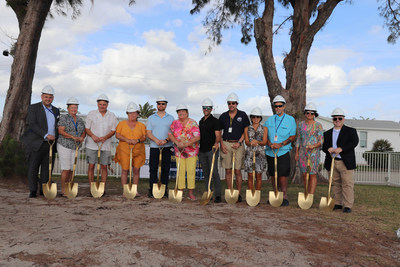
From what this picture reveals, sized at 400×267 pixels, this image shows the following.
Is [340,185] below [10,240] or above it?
above

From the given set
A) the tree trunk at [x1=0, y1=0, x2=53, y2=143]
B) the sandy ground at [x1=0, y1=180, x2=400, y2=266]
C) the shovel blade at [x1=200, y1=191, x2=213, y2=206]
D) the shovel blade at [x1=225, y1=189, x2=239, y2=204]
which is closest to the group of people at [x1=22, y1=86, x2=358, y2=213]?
the shovel blade at [x1=225, y1=189, x2=239, y2=204]

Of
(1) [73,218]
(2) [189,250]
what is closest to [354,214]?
(2) [189,250]

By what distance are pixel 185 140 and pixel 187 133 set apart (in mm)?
136

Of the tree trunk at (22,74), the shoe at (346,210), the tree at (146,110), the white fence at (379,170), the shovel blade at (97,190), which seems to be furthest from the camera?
the tree at (146,110)

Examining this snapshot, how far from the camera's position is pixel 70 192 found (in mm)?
6891

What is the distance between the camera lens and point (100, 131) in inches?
278

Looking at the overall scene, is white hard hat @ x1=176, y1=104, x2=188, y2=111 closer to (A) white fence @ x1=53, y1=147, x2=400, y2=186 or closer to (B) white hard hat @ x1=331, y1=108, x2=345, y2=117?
(B) white hard hat @ x1=331, y1=108, x2=345, y2=117

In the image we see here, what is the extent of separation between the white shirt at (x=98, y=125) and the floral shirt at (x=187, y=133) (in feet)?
4.09

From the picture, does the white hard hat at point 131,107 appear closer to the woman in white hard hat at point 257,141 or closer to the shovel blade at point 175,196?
the shovel blade at point 175,196

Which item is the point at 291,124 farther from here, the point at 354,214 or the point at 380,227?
the point at 380,227

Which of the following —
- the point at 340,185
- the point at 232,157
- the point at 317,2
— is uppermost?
the point at 317,2

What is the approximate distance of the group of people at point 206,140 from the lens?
6.64m

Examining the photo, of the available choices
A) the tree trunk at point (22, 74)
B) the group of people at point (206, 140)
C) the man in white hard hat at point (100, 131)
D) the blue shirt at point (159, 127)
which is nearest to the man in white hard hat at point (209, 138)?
the group of people at point (206, 140)

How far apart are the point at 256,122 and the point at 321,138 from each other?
120 centimetres
